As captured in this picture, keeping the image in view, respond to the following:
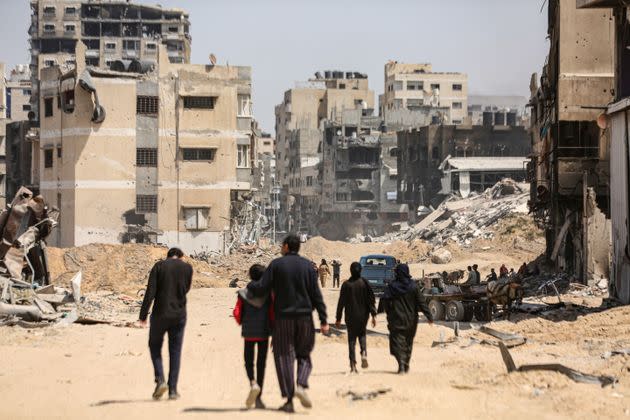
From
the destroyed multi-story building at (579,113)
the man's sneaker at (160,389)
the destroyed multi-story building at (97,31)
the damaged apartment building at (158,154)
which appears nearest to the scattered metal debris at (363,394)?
the man's sneaker at (160,389)

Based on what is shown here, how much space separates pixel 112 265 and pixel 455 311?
2370 cm

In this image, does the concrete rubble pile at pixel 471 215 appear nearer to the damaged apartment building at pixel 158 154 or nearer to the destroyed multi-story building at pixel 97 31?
the damaged apartment building at pixel 158 154

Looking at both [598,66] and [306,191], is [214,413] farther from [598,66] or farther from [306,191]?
[306,191]

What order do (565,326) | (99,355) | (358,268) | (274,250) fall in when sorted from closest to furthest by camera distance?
(358,268) < (99,355) < (565,326) < (274,250)

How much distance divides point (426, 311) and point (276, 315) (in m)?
4.13

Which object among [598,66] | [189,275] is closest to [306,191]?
[598,66]

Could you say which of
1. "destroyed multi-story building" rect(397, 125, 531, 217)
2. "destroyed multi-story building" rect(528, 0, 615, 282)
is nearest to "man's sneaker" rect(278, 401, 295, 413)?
"destroyed multi-story building" rect(528, 0, 615, 282)

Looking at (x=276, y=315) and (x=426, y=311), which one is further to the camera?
(x=426, y=311)

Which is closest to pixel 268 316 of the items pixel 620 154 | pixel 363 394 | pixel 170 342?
pixel 170 342

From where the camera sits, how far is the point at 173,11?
122m

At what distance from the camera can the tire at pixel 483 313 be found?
25.6 meters

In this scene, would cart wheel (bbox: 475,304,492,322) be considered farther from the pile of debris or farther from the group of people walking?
the pile of debris

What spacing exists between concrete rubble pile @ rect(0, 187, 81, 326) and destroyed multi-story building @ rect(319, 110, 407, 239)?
81927 millimetres

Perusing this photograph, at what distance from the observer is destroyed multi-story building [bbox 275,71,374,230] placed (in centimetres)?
12650
